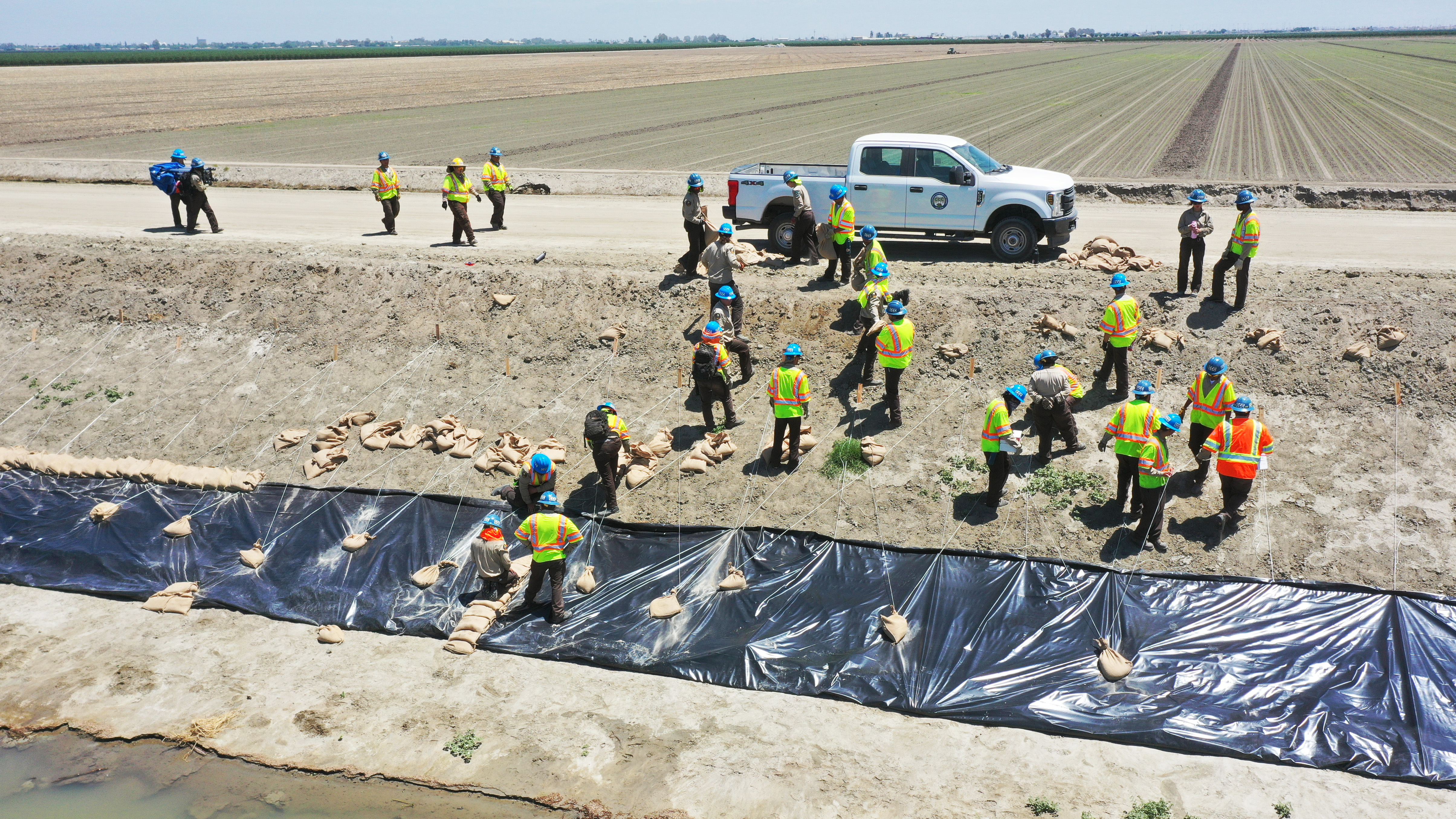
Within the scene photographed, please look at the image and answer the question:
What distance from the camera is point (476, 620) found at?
950cm

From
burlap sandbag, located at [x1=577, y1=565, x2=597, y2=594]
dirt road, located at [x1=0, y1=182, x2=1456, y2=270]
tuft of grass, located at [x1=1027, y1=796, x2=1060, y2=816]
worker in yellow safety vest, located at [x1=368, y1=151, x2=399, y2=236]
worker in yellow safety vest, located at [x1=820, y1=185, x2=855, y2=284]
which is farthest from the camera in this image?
worker in yellow safety vest, located at [x1=368, y1=151, x2=399, y2=236]

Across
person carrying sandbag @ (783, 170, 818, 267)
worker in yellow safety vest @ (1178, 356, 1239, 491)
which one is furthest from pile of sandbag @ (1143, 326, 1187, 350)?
person carrying sandbag @ (783, 170, 818, 267)

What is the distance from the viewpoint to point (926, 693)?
8227 millimetres

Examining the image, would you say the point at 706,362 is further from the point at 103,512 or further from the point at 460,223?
the point at 460,223

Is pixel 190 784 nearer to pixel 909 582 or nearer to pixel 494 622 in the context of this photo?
pixel 494 622

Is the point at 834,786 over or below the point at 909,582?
below

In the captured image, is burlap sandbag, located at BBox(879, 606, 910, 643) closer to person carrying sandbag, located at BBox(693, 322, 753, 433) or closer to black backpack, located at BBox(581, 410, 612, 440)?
black backpack, located at BBox(581, 410, 612, 440)

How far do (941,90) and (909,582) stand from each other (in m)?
57.0

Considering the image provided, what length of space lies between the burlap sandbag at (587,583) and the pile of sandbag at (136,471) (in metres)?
5.15

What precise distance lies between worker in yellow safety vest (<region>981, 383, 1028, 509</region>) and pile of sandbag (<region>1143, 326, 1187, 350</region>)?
347 cm

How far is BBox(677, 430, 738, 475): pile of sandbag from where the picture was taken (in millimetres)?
12055

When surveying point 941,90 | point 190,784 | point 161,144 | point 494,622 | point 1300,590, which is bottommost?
point 190,784

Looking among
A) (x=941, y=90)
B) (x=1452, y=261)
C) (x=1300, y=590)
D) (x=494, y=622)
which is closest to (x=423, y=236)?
(x=494, y=622)

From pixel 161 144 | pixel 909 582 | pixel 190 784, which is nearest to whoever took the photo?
pixel 190 784
